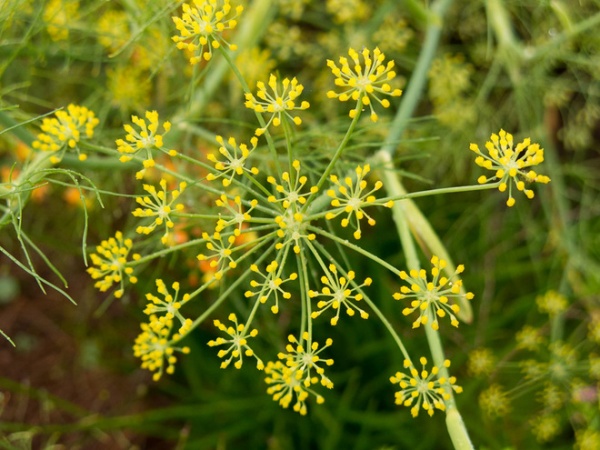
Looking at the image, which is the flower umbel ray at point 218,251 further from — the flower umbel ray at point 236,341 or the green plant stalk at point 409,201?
the green plant stalk at point 409,201

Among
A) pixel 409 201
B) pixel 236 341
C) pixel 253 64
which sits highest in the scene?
pixel 253 64

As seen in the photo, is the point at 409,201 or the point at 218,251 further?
the point at 409,201

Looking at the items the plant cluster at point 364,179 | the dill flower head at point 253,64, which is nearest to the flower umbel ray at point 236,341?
the plant cluster at point 364,179

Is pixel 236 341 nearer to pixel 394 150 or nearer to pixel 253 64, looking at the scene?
pixel 394 150

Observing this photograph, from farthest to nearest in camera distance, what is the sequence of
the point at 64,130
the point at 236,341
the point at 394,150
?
the point at 394,150
the point at 64,130
the point at 236,341

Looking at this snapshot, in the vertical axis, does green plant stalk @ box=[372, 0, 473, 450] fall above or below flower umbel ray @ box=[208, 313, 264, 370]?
above

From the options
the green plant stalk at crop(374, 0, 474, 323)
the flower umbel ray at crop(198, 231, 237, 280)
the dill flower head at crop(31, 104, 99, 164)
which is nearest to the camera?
the flower umbel ray at crop(198, 231, 237, 280)

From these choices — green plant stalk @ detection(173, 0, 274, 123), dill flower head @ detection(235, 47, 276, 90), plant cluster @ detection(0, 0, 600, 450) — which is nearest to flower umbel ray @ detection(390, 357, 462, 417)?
plant cluster @ detection(0, 0, 600, 450)

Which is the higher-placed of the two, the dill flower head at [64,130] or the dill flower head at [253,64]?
the dill flower head at [253,64]

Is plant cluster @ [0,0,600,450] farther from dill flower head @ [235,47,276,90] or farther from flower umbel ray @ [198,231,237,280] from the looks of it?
flower umbel ray @ [198,231,237,280]

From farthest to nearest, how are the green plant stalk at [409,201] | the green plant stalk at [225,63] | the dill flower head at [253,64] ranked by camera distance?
the dill flower head at [253,64] → the green plant stalk at [225,63] → the green plant stalk at [409,201]

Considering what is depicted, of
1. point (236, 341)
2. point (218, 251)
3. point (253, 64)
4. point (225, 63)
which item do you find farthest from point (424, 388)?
point (253, 64)

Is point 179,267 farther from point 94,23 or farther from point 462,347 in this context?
point 462,347
